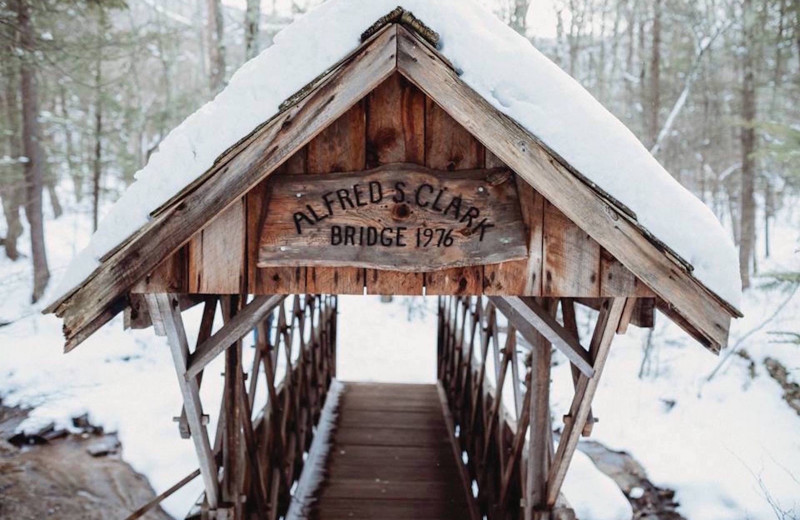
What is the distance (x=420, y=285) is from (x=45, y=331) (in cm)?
1097

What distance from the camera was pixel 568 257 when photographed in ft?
8.92

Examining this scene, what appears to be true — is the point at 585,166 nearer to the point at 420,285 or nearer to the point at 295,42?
the point at 420,285

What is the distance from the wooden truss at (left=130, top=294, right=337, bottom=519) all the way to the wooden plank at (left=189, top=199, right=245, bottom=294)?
27 cm

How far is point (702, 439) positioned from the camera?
813cm

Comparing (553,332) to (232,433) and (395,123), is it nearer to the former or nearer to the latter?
(395,123)

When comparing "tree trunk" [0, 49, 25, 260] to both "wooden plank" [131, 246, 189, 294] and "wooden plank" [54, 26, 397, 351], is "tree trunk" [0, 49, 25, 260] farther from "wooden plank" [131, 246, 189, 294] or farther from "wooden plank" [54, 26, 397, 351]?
"wooden plank" [54, 26, 397, 351]

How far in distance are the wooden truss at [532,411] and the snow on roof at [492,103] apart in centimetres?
57

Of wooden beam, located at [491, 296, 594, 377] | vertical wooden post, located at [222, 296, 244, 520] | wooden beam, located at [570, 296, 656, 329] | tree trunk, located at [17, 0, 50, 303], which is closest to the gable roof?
wooden beam, located at [570, 296, 656, 329]

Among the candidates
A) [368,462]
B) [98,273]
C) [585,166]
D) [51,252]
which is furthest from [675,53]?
[51,252]

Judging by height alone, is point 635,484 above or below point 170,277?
below

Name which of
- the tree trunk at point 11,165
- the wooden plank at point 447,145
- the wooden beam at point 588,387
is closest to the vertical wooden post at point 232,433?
the wooden plank at point 447,145

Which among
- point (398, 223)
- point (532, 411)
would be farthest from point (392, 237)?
point (532, 411)

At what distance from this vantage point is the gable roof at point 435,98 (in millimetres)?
2281

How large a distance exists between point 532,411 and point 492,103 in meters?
2.18
